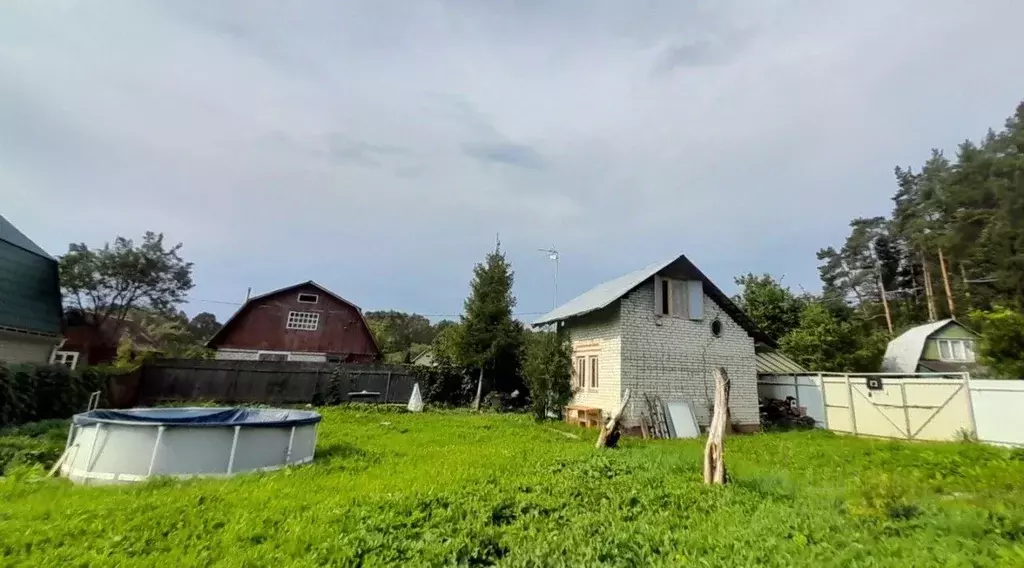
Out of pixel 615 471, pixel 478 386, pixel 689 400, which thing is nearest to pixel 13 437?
pixel 615 471

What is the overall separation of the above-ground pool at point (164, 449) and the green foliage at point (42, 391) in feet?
18.1

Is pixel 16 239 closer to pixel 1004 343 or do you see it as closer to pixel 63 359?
pixel 63 359

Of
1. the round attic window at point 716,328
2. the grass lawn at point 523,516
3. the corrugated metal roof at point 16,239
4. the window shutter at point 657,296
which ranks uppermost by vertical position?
the corrugated metal roof at point 16,239

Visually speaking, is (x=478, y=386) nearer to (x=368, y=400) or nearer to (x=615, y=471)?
(x=368, y=400)

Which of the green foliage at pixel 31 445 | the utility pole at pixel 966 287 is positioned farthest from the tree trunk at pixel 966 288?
the green foliage at pixel 31 445

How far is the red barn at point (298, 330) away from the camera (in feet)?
80.6

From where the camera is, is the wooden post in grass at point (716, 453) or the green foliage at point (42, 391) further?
the green foliage at point (42, 391)

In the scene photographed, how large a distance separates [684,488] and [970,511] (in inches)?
113

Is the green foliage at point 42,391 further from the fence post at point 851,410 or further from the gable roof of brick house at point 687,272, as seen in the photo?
the fence post at point 851,410

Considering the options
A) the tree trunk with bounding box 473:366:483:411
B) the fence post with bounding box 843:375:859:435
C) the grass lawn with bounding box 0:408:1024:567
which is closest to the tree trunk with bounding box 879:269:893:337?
the fence post with bounding box 843:375:859:435

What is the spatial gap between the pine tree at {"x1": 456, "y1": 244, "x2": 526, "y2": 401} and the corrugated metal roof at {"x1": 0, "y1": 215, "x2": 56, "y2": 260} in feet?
55.2

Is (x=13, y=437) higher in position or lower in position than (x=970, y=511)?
lower

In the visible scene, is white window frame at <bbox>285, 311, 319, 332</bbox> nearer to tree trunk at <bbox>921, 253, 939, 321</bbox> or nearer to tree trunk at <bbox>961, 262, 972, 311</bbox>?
tree trunk at <bbox>961, 262, 972, 311</bbox>

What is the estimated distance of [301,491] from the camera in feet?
19.5
